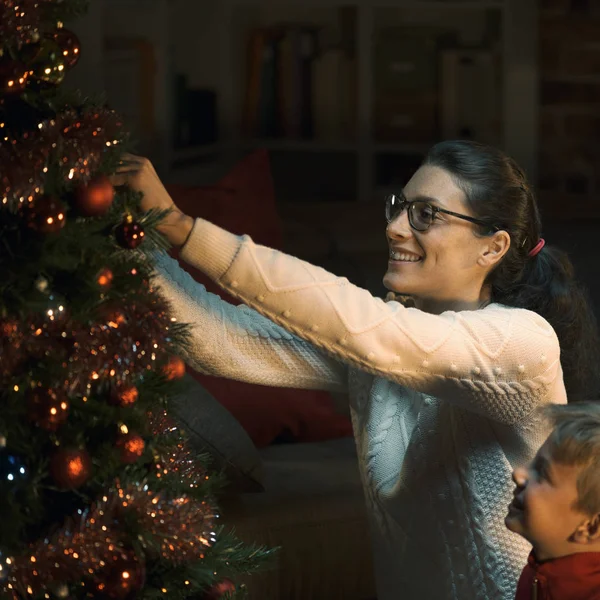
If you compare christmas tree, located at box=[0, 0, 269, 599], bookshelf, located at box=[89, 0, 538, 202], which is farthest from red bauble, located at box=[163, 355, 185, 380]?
bookshelf, located at box=[89, 0, 538, 202]

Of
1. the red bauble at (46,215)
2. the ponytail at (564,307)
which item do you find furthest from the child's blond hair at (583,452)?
the red bauble at (46,215)

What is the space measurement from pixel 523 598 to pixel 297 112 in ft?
8.87

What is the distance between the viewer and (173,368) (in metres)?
1.19

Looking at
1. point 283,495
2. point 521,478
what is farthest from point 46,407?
point 283,495

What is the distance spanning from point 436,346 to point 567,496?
24 cm

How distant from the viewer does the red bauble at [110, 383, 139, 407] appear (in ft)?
3.68

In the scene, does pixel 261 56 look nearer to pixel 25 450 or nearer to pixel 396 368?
pixel 396 368

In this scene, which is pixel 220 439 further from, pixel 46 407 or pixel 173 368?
pixel 46 407

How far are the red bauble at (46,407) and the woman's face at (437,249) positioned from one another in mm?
679

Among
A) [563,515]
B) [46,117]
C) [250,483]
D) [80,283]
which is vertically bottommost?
[250,483]

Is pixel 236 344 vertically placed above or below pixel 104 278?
below

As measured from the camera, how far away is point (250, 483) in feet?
7.34

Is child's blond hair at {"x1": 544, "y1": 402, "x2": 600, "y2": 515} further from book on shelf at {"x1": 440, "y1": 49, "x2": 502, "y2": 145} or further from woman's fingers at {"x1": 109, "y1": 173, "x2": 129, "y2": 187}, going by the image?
book on shelf at {"x1": 440, "y1": 49, "x2": 502, "y2": 145}

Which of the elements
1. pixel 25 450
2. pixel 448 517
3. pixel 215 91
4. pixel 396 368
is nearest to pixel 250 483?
pixel 448 517
